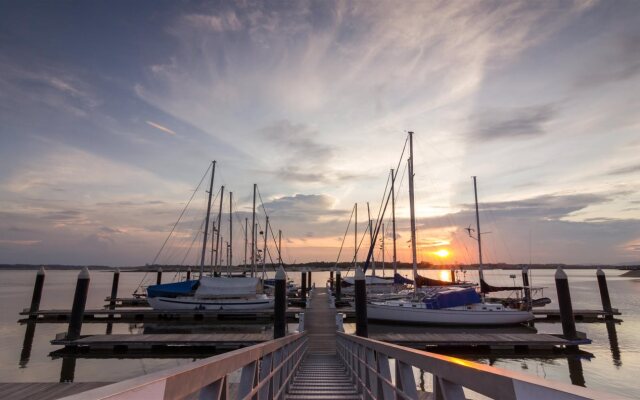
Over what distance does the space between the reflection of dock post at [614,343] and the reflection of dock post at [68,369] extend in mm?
24584

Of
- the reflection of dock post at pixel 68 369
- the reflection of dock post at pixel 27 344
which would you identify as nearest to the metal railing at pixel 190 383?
the reflection of dock post at pixel 68 369

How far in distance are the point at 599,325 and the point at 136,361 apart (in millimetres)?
31537

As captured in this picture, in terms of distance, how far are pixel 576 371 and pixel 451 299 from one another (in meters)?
9.23

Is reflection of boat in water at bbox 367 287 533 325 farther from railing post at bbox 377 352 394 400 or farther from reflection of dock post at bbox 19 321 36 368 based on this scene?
railing post at bbox 377 352 394 400

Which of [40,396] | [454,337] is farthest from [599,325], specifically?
[40,396]

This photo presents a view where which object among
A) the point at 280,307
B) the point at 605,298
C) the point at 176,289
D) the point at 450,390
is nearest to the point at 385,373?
the point at 450,390

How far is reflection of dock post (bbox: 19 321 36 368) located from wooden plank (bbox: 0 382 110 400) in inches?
341

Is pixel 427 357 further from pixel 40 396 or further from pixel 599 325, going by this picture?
pixel 599 325

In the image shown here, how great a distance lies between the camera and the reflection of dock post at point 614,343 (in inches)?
752

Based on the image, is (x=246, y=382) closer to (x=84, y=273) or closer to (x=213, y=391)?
(x=213, y=391)

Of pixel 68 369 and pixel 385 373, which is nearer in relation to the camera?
pixel 385 373

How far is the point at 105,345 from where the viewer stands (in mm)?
19297

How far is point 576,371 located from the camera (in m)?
17.2

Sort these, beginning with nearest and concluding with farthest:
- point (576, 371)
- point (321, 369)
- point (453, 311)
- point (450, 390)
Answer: point (450, 390), point (321, 369), point (576, 371), point (453, 311)
